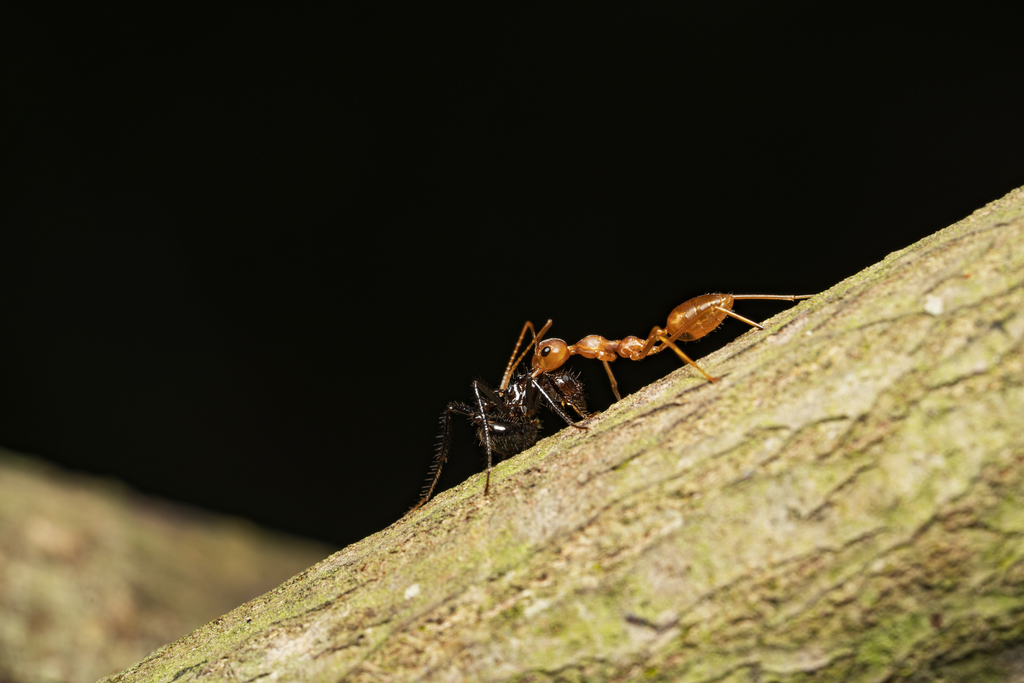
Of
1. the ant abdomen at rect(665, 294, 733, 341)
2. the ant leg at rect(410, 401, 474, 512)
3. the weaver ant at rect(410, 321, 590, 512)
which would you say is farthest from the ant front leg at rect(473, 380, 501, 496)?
the ant abdomen at rect(665, 294, 733, 341)

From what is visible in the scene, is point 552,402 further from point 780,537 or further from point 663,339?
point 780,537

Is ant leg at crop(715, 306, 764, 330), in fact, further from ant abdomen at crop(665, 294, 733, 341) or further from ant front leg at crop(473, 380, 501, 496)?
ant front leg at crop(473, 380, 501, 496)

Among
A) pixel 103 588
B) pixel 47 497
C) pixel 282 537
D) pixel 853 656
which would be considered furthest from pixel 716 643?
pixel 282 537

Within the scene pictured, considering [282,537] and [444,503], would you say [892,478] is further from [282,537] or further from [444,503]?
[282,537]

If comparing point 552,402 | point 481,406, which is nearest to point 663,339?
point 552,402

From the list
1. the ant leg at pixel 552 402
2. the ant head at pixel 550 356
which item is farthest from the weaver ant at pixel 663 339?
the ant leg at pixel 552 402

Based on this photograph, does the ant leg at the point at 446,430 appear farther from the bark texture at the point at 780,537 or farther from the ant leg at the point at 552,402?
the bark texture at the point at 780,537

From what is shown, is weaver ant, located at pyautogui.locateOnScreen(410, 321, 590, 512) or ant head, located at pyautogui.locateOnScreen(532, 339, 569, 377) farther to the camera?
ant head, located at pyautogui.locateOnScreen(532, 339, 569, 377)
